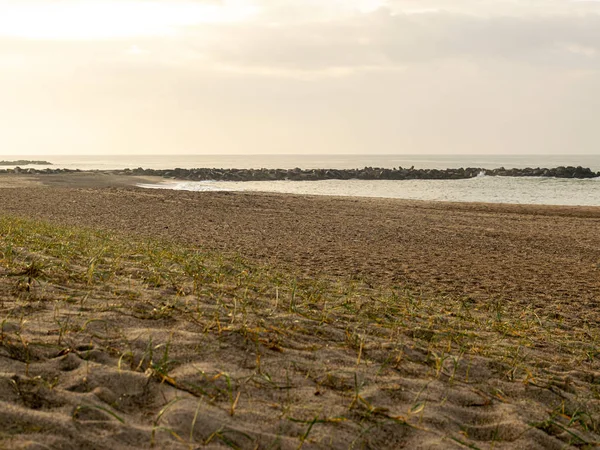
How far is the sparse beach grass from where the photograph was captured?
118 inches

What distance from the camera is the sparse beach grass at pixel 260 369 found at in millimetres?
2994

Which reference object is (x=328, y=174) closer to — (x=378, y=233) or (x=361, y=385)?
(x=378, y=233)

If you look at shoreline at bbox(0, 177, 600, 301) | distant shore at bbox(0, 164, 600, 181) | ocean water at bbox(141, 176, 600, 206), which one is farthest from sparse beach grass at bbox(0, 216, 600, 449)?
distant shore at bbox(0, 164, 600, 181)

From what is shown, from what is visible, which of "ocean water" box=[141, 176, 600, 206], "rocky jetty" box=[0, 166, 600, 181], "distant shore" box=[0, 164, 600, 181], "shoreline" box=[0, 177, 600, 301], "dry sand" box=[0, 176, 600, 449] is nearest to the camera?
"dry sand" box=[0, 176, 600, 449]

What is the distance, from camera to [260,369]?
3.78 meters

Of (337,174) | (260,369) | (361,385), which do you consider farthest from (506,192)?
(260,369)

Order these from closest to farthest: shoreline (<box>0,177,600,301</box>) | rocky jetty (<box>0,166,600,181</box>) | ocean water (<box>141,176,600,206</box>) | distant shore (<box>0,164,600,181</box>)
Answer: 1. shoreline (<box>0,177,600,301</box>)
2. ocean water (<box>141,176,600,206</box>)
3. distant shore (<box>0,164,600,181</box>)
4. rocky jetty (<box>0,166,600,181</box>)

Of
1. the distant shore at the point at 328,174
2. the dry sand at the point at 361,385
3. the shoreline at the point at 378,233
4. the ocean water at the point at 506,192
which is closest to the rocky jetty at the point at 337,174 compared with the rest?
the distant shore at the point at 328,174

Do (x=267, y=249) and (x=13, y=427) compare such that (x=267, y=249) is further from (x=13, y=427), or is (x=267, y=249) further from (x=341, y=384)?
(x=13, y=427)

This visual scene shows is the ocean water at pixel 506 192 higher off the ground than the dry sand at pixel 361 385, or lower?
higher

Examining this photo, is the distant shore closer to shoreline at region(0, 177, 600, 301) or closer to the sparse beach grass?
shoreline at region(0, 177, 600, 301)

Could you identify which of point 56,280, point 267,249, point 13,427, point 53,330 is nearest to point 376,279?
point 267,249

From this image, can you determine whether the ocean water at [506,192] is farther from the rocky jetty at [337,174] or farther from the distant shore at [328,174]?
the distant shore at [328,174]

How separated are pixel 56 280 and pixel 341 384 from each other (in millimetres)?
3033
